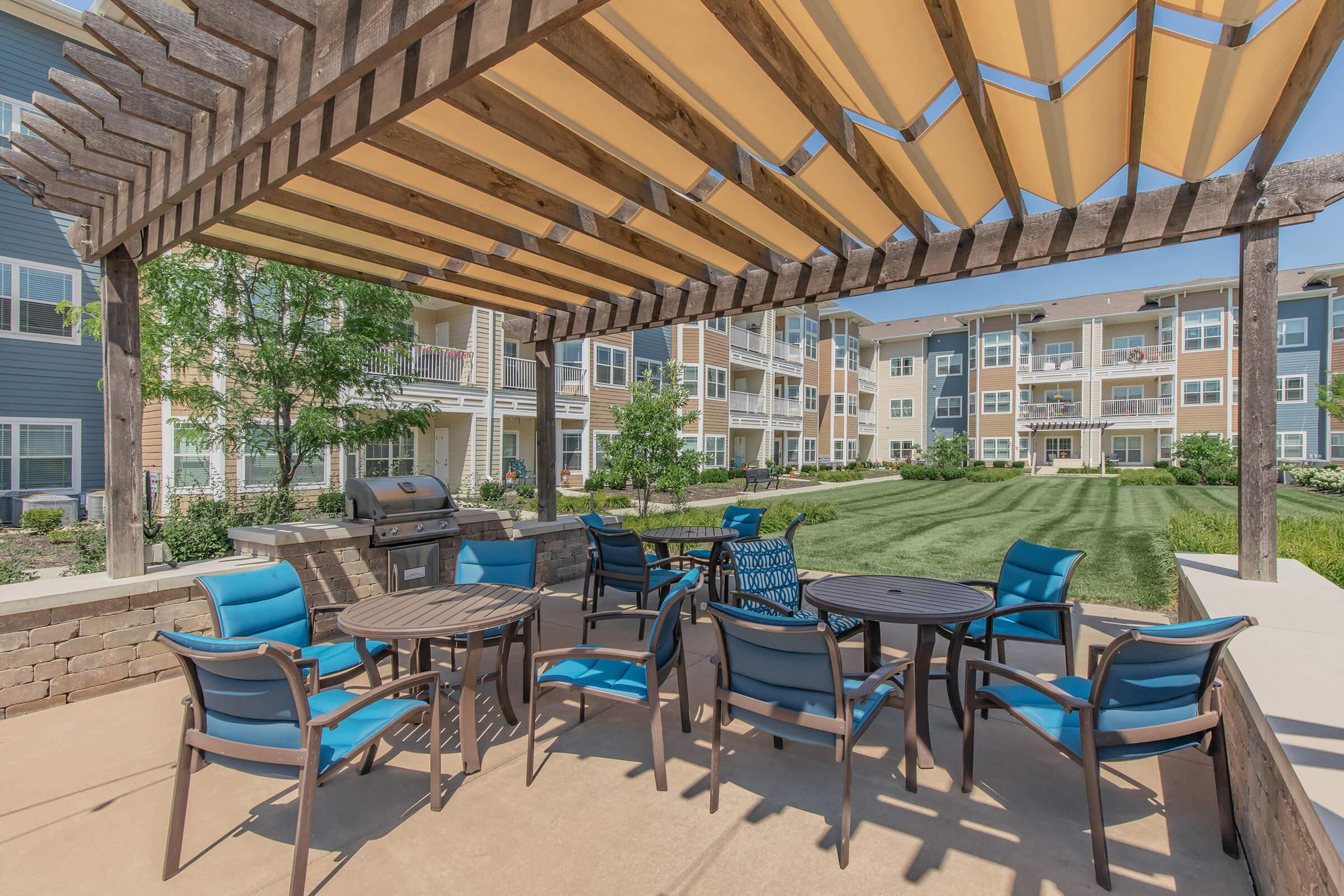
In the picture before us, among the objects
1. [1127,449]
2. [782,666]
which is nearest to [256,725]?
[782,666]

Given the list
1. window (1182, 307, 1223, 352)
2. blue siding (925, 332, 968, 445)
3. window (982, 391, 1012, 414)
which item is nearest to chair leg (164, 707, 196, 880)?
window (982, 391, 1012, 414)

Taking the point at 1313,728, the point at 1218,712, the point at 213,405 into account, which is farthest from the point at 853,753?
the point at 213,405

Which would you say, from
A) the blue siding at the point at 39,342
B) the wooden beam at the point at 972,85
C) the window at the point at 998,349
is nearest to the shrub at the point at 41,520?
the blue siding at the point at 39,342

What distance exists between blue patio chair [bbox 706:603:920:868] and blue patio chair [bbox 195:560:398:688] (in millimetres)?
1931

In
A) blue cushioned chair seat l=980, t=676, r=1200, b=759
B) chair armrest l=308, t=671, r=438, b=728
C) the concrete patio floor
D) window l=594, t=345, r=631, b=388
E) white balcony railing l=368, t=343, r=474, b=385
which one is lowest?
the concrete patio floor

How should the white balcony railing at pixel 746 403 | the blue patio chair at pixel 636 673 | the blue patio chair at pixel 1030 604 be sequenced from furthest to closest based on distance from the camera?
the white balcony railing at pixel 746 403
the blue patio chair at pixel 1030 604
the blue patio chair at pixel 636 673

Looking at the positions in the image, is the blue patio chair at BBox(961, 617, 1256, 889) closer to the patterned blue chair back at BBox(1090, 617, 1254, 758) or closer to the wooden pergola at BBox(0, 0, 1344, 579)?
the patterned blue chair back at BBox(1090, 617, 1254, 758)

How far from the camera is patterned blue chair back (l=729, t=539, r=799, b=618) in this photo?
4.68m

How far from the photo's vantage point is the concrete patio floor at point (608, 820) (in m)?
2.38

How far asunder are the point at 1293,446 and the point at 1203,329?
615cm

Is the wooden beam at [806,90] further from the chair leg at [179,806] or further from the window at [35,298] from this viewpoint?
the window at [35,298]

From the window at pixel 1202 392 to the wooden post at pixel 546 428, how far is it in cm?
3319

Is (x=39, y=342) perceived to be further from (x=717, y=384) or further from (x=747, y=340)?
(x=747, y=340)

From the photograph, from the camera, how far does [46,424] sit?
12438 mm
